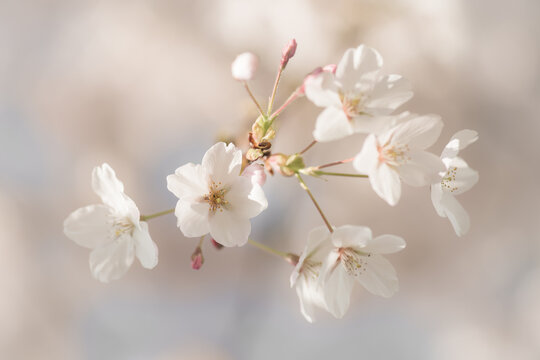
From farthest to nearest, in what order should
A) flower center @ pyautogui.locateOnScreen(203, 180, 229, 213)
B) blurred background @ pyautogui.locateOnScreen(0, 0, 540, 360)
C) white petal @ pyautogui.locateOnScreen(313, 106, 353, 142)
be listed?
1. blurred background @ pyautogui.locateOnScreen(0, 0, 540, 360)
2. flower center @ pyautogui.locateOnScreen(203, 180, 229, 213)
3. white petal @ pyautogui.locateOnScreen(313, 106, 353, 142)

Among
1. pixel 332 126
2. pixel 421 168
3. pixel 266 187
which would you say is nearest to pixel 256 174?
pixel 332 126

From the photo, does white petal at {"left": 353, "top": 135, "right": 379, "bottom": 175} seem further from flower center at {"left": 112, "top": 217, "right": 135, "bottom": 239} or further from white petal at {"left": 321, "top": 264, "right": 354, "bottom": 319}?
flower center at {"left": 112, "top": 217, "right": 135, "bottom": 239}

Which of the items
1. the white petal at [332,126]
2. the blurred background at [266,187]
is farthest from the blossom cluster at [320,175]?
the blurred background at [266,187]

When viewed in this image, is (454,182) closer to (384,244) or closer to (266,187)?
(384,244)

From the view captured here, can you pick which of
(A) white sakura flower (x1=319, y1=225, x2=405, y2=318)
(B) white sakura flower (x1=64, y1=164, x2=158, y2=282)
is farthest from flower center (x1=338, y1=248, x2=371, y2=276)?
(B) white sakura flower (x1=64, y1=164, x2=158, y2=282)

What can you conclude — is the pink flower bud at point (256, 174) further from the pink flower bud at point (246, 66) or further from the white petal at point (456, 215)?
the white petal at point (456, 215)

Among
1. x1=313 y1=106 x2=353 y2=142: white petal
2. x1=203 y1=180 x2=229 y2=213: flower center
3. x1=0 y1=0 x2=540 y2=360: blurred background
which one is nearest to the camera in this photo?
x1=313 y1=106 x2=353 y2=142: white petal

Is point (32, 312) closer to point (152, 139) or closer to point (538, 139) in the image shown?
point (152, 139)
